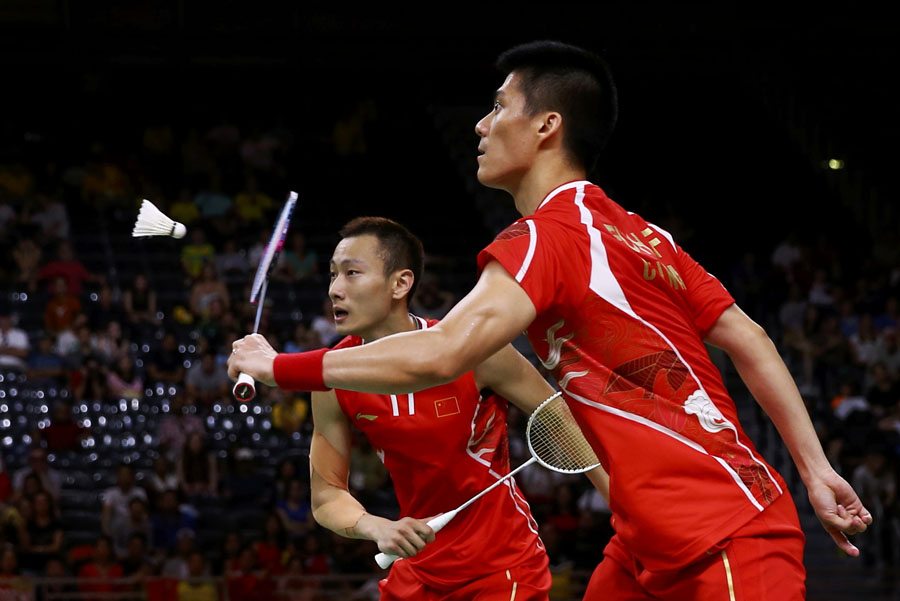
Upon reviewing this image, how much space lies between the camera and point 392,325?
468 cm

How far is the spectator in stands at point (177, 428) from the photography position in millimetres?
12430

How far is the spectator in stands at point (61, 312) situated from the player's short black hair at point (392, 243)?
977 centimetres

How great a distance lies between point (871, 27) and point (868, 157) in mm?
1943

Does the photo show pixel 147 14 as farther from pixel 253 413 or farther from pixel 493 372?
pixel 493 372

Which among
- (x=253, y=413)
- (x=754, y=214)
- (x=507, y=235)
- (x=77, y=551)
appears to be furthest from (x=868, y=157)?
(x=507, y=235)

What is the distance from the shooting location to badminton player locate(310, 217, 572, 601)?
4387 mm

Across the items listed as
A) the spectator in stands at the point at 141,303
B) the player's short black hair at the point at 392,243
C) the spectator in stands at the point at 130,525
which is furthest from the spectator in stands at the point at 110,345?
the player's short black hair at the point at 392,243

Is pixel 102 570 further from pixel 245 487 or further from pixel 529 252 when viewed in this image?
pixel 529 252

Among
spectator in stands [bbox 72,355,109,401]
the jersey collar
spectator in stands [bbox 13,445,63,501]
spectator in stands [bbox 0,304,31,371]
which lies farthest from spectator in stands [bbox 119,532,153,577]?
the jersey collar

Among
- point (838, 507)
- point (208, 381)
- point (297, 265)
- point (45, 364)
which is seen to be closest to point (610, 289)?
point (838, 507)

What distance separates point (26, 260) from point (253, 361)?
41.0 feet

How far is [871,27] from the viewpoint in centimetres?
1878

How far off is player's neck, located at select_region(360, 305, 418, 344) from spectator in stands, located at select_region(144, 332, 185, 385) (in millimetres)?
9058

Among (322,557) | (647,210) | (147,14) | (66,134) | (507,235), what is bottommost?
(322,557)
